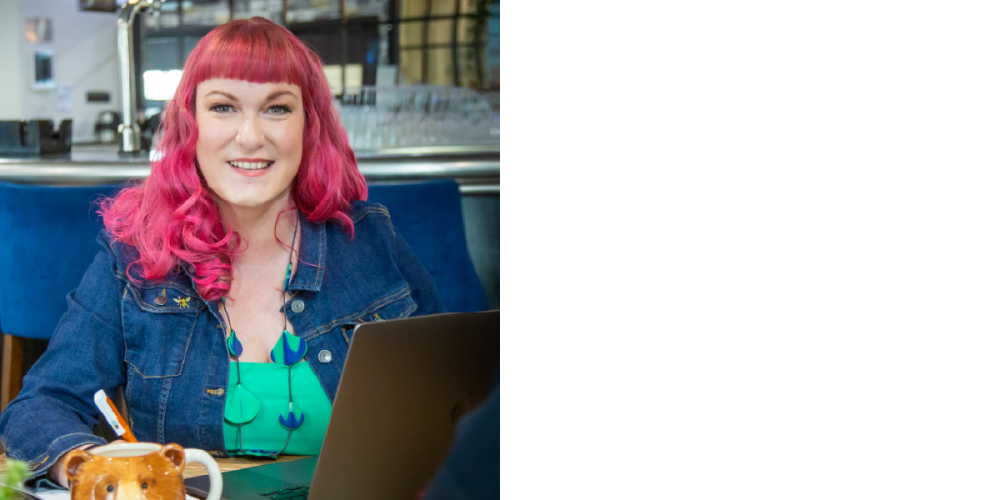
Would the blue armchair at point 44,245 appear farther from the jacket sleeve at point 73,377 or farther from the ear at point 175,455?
the ear at point 175,455

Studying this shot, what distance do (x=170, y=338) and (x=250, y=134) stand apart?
0.94 ft

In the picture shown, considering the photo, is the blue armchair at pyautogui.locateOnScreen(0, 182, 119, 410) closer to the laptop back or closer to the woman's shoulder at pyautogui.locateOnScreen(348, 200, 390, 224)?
the woman's shoulder at pyautogui.locateOnScreen(348, 200, 390, 224)

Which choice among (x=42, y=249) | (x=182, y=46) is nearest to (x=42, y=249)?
(x=42, y=249)

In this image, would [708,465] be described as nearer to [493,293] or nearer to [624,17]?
[624,17]

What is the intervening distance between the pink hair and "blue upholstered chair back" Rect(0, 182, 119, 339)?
0.24 metres

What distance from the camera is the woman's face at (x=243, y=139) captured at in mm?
1121

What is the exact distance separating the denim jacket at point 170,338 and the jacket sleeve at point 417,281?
0.24ft

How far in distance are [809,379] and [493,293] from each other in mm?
1517

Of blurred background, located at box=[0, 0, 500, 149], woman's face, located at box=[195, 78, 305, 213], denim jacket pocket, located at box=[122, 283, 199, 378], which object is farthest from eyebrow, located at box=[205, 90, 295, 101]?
blurred background, located at box=[0, 0, 500, 149]

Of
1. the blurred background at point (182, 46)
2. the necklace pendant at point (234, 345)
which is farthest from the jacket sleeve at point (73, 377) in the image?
the blurred background at point (182, 46)

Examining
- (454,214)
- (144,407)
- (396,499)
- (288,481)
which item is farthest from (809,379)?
(454,214)

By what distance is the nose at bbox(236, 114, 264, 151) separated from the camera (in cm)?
112

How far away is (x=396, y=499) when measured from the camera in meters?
0.61

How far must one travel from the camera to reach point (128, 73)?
208 centimetres
